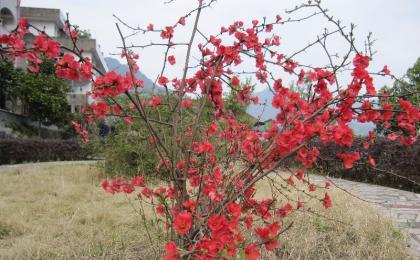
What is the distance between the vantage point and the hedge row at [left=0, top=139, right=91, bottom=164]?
1432 centimetres

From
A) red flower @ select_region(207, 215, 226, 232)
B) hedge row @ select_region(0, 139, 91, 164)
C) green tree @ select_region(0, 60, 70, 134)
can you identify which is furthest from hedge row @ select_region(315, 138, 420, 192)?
green tree @ select_region(0, 60, 70, 134)

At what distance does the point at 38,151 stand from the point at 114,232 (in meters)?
12.4

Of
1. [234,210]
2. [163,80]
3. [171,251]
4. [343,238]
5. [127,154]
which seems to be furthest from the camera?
[127,154]

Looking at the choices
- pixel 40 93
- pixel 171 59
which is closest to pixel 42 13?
pixel 40 93

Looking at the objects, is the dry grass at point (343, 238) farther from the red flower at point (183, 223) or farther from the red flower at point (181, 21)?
the red flower at point (181, 21)

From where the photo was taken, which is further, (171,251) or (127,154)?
(127,154)

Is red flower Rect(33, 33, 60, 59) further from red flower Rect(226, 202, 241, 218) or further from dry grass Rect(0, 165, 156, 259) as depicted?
dry grass Rect(0, 165, 156, 259)

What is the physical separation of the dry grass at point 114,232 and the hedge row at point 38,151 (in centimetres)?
946

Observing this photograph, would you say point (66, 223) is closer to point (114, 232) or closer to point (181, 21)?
point (114, 232)

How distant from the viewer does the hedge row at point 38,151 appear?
14.3m

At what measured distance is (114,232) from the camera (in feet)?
12.3

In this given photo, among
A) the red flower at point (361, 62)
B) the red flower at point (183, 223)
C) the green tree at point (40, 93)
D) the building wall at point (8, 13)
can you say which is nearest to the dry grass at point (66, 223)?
the red flower at point (183, 223)

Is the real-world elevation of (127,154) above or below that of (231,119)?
below

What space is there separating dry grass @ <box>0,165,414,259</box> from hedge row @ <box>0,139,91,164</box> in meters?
9.46
